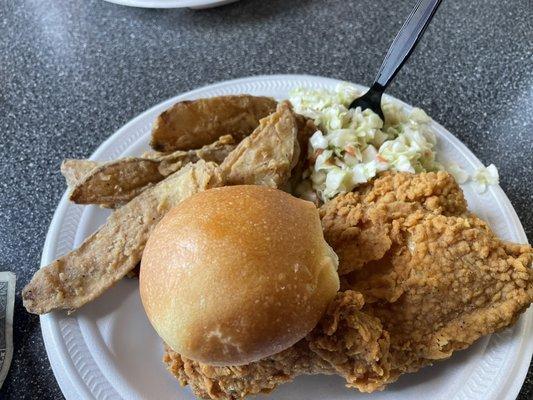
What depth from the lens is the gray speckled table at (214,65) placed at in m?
1.55

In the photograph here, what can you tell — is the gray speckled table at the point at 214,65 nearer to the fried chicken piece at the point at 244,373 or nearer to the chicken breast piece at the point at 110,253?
the chicken breast piece at the point at 110,253

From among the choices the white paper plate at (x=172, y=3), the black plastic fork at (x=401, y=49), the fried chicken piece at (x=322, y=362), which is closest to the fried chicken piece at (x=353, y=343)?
the fried chicken piece at (x=322, y=362)

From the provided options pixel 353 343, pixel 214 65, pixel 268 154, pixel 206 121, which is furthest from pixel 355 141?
pixel 214 65

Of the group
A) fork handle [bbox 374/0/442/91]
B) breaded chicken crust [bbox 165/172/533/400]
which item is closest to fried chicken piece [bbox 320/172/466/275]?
breaded chicken crust [bbox 165/172/533/400]

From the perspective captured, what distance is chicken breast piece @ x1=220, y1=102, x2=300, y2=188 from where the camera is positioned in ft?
3.80

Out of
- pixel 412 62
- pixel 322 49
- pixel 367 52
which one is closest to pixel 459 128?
pixel 412 62

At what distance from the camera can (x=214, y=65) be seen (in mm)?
1794

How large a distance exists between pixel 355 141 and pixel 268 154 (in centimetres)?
26

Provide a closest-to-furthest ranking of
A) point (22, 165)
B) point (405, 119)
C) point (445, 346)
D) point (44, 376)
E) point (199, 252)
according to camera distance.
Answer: point (199, 252)
point (445, 346)
point (44, 376)
point (405, 119)
point (22, 165)

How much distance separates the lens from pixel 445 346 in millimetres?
1016

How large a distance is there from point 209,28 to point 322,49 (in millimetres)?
405

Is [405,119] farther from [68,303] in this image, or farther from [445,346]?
[68,303]

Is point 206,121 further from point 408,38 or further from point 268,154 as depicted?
point 408,38

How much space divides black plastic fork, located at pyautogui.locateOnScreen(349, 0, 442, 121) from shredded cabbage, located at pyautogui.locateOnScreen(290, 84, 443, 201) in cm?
4
